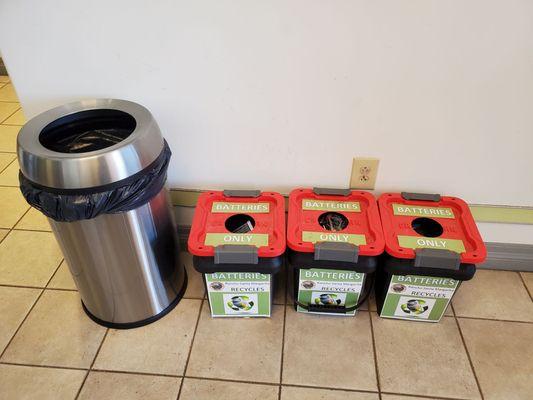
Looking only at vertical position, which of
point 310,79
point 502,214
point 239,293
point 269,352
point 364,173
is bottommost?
point 269,352

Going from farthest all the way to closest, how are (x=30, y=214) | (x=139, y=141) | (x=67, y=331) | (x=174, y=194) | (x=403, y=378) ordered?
(x=30, y=214) < (x=174, y=194) < (x=67, y=331) < (x=403, y=378) < (x=139, y=141)

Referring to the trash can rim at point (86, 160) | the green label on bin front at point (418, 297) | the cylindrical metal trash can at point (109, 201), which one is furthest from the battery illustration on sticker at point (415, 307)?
the trash can rim at point (86, 160)

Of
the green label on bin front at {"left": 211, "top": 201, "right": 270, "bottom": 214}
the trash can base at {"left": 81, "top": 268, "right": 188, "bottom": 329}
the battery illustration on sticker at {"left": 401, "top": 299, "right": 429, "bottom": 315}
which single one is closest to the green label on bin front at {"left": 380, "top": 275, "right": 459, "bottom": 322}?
the battery illustration on sticker at {"left": 401, "top": 299, "right": 429, "bottom": 315}

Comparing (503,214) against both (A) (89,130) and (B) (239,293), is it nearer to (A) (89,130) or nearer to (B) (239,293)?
(B) (239,293)

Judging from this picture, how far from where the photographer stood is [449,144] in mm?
1151

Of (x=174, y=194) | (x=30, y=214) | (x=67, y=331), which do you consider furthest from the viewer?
(x=30, y=214)

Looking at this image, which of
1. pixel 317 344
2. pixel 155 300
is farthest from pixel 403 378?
pixel 155 300

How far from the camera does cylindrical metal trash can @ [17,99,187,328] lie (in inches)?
34.6

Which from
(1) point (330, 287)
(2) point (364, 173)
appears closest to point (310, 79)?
(2) point (364, 173)

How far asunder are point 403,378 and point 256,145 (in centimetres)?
77

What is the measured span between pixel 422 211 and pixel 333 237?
31cm

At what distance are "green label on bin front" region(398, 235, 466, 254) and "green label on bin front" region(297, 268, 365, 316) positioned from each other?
15cm

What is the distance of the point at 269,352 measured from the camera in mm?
1125

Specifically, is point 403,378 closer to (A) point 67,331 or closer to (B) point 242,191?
(B) point 242,191
